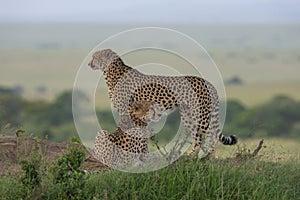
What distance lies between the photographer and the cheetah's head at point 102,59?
6.57m

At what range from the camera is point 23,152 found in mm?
6836

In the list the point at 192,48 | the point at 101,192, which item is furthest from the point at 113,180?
the point at 192,48

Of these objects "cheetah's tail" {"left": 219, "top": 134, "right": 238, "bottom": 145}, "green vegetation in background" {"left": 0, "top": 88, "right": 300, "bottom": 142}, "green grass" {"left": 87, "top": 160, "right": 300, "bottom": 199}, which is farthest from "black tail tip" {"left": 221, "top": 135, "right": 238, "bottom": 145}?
"green vegetation in background" {"left": 0, "top": 88, "right": 300, "bottom": 142}

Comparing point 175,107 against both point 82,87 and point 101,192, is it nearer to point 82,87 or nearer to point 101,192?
point 82,87

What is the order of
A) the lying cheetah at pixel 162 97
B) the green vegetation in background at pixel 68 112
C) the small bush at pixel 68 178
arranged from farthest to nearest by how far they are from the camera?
the green vegetation in background at pixel 68 112 → the lying cheetah at pixel 162 97 → the small bush at pixel 68 178

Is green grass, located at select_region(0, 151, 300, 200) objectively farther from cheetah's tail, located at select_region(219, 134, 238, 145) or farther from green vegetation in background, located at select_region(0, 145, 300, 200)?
cheetah's tail, located at select_region(219, 134, 238, 145)

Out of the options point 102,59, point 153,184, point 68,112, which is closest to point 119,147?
point 102,59

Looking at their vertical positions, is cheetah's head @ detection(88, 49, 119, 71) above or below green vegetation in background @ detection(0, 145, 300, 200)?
above

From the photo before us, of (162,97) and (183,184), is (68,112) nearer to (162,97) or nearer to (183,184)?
(162,97)

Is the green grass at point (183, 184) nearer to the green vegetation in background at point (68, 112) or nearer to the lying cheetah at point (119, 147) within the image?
the lying cheetah at point (119, 147)

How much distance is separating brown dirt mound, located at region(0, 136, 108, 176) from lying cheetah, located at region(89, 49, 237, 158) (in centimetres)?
49

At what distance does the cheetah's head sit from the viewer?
21.5 feet

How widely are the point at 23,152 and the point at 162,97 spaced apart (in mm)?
1414

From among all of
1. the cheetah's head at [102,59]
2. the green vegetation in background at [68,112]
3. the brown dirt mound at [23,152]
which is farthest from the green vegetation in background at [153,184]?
the green vegetation in background at [68,112]
